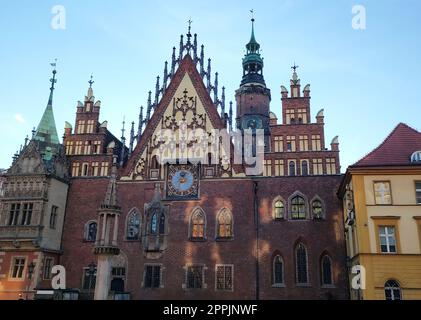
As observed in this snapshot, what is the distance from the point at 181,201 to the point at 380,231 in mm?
13937

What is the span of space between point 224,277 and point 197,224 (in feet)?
13.6

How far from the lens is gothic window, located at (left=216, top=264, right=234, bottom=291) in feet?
94.4

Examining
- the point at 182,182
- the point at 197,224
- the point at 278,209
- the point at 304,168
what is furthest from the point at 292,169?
the point at 182,182

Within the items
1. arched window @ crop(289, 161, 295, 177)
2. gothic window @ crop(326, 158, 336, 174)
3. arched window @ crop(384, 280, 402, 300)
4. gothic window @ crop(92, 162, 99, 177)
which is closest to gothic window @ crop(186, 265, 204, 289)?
arched window @ crop(289, 161, 295, 177)

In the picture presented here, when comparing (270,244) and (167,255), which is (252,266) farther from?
(167,255)

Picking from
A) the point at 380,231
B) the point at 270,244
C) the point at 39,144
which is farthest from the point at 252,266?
the point at 39,144

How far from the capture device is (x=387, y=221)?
2280cm

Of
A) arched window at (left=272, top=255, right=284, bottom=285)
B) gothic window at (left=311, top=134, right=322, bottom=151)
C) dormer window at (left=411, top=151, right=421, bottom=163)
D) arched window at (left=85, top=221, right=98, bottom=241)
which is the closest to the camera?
dormer window at (left=411, top=151, right=421, bottom=163)

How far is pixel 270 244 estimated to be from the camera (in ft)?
95.3

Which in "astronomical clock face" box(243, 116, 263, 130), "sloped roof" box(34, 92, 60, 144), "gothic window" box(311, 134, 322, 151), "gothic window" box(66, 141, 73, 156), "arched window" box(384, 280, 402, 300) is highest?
"astronomical clock face" box(243, 116, 263, 130)

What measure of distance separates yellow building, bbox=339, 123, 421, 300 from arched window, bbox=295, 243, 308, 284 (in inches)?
150

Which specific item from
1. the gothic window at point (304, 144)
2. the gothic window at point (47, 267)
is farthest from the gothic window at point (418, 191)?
the gothic window at point (47, 267)

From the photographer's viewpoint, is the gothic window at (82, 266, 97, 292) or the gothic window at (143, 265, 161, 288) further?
the gothic window at (82, 266, 97, 292)

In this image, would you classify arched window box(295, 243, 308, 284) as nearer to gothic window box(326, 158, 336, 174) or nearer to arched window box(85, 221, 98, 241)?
gothic window box(326, 158, 336, 174)
